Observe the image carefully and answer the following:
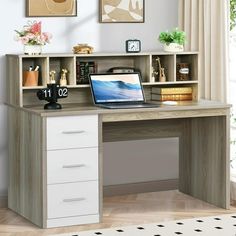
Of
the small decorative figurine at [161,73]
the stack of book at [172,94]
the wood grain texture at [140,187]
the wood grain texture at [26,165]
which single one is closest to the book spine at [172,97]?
the stack of book at [172,94]

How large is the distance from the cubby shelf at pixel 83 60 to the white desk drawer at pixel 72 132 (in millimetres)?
415

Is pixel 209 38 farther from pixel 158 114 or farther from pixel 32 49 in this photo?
pixel 32 49

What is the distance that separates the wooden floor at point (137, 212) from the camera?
185 inches

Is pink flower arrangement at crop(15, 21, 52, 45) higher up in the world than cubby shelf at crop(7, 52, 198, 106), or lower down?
higher up

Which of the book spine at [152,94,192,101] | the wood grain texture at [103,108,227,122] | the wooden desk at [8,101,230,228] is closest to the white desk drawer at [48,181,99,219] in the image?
the wooden desk at [8,101,230,228]

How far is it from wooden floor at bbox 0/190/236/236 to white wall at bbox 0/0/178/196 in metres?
0.40

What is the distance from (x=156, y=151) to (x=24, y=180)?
129 cm

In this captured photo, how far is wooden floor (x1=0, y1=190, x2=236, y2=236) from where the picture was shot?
15.4 ft

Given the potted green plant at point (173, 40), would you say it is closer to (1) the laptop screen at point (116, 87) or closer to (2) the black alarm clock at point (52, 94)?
(1) the laptop screen at point (116, 87)

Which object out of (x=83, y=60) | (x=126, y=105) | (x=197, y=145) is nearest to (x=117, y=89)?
(x=126, y=105)

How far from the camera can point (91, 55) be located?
509 centimetres

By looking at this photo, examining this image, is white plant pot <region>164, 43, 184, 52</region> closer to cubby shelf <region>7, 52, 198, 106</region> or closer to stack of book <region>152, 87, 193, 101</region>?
cubby shelf <region>7, 52, 198, 106</region>

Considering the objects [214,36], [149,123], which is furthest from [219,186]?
[214,36]

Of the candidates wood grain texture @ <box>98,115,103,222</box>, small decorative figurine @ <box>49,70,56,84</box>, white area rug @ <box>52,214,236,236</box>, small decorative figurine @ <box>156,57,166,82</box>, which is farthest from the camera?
small decorative figurine @ <box>156,57,166,82</box>
